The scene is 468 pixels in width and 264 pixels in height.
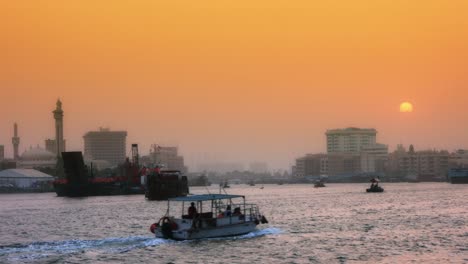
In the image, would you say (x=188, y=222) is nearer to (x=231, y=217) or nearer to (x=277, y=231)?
(x=231, y=217)

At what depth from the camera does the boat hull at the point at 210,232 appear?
58750 mm

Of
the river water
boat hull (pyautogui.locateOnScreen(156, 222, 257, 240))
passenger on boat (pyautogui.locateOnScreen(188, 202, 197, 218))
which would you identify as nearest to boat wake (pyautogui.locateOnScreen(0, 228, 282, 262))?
the river water

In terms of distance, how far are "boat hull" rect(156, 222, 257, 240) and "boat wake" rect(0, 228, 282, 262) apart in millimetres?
400

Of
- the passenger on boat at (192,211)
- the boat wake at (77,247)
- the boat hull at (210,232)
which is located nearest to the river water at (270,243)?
the boat wake at (77,247)

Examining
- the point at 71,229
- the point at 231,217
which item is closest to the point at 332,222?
the point at 231,217

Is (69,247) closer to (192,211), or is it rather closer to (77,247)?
(77,247)

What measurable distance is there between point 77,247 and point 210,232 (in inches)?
389

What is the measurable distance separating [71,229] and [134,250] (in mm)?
24205

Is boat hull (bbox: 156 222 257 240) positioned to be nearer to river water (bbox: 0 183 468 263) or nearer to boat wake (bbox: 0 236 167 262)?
river water (bbox: 0 183 468 263)

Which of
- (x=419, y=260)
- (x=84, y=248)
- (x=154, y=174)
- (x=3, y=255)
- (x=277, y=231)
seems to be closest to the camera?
(x=419, y=260)

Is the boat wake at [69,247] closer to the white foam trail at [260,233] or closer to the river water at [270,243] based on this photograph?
the river water at [270,243]

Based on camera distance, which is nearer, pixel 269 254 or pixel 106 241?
pixel 269 254

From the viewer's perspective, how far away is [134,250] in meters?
55.3

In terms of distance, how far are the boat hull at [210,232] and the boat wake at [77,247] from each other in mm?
400
